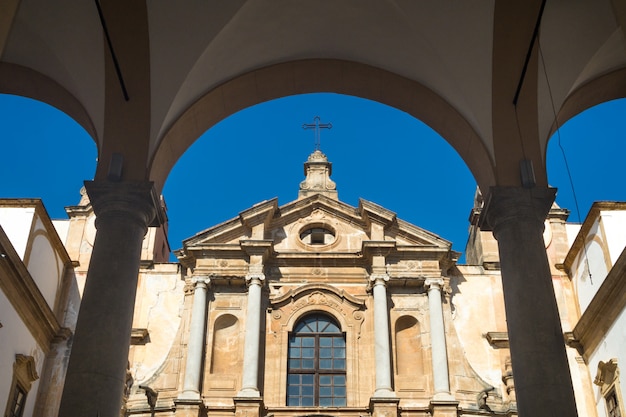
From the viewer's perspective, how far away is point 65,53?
31.7 ft

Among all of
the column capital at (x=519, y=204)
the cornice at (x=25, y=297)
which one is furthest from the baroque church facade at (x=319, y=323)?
the column capital at (x=519, y=204)

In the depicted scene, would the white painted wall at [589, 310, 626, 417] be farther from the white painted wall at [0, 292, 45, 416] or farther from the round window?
the white painted wall at [0, 292, 45, 416]

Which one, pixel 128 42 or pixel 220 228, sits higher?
pixel 220 228

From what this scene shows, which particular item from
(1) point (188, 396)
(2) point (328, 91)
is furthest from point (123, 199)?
(1) point (188, 396)

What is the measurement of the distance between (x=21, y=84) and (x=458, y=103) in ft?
18.2

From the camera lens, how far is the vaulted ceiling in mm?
9211

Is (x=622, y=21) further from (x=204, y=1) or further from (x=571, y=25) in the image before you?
(x=204, y=1)

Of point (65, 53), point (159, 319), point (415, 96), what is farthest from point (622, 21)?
point (159, 319)

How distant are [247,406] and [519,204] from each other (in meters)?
10.9

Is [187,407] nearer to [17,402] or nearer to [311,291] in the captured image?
[17,402]

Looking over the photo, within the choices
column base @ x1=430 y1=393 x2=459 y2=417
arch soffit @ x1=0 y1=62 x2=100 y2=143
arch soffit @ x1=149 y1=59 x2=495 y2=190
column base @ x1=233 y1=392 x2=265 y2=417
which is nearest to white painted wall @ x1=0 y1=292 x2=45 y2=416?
column base @ x1=233 y1=392 x2=265 y2=417

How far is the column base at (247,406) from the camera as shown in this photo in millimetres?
17891

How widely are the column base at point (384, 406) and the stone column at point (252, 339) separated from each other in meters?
2.66

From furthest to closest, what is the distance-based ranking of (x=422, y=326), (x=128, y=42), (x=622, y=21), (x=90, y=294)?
(x=422, y=326)
(x=128, y=42)
(x=90, y=294)
(x=622, y=21)
